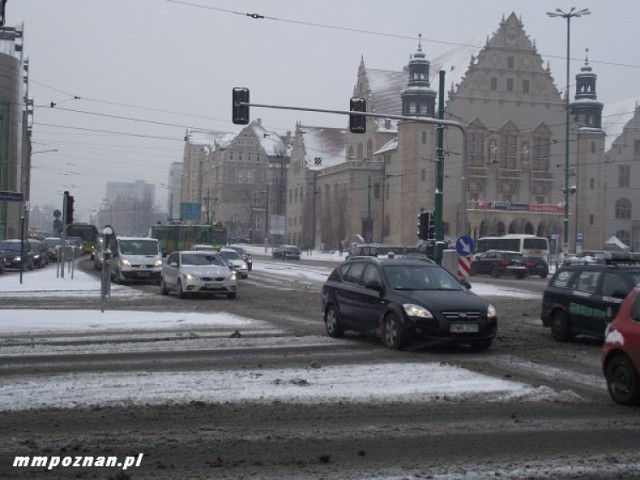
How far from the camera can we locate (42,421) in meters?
8.66

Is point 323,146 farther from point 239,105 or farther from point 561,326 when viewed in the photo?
point 561,326

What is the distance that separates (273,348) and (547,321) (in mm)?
6038

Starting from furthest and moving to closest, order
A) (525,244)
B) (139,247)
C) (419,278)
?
1. (525,244)
2. (139,247)
3. (419,278)

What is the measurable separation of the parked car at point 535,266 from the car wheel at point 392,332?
126ft

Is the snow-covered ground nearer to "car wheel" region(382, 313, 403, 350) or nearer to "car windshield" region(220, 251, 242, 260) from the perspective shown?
"car wheel" region(382, 313, 403, 350)

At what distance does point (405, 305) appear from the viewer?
49.0ft

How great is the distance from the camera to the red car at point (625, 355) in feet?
32.2

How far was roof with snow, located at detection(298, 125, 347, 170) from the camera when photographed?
113 meters

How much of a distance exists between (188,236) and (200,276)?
32054 millimetres

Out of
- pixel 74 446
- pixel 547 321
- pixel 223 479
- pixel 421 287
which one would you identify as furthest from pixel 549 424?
pixel 547 321

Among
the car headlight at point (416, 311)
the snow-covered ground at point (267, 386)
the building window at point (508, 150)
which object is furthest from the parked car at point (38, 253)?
the building window at point (508, 150)

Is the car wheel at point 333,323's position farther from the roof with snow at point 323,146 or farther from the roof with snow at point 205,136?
the roof with snow at point 205,136

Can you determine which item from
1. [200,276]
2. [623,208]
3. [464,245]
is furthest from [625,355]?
[623,208]

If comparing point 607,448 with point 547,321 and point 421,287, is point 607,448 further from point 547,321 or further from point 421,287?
point 547,321
